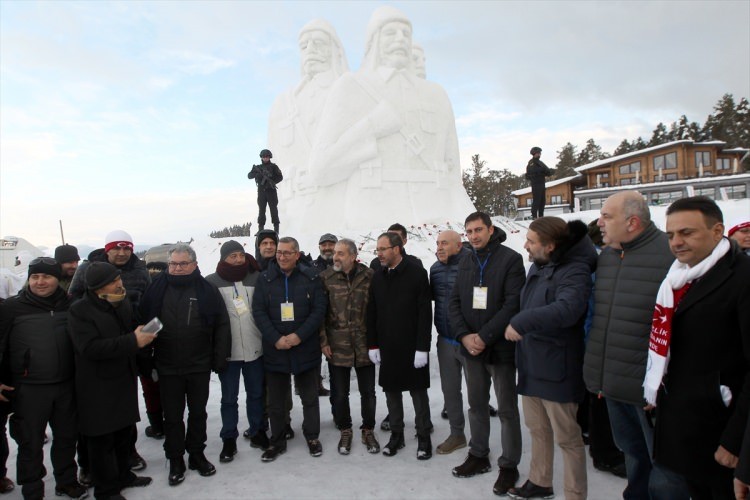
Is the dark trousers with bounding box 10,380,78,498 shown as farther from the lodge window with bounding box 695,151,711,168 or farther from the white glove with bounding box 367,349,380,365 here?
the lodge window with bounding box 695,151,711,168

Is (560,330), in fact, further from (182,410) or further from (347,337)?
(182,410)

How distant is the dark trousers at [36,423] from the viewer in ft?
11.0

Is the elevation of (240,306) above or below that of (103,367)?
above

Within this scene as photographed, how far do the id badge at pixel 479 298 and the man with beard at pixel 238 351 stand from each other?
2.09 m

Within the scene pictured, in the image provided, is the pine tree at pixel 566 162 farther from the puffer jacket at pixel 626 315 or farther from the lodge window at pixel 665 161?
the puffer jacket at pixel 626 315

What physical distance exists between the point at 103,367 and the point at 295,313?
1.56 m

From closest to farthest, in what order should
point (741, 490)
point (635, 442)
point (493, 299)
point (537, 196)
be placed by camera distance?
point (741, 490) → point (635, 442) → point (493, 299) → point (537, 196)

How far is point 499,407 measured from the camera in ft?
12.0

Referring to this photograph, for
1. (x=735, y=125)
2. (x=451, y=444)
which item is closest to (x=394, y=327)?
(x=451, y=444)

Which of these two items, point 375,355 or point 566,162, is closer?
point 375,355

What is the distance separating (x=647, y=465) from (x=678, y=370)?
1.03m

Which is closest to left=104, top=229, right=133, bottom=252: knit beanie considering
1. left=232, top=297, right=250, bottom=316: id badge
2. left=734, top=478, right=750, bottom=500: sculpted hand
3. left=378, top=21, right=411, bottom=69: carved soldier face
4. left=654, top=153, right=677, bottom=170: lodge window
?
left=232, top=297, right=250, bottom=316: id badge

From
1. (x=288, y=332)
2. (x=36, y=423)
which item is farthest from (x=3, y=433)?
(x=288, y=332)

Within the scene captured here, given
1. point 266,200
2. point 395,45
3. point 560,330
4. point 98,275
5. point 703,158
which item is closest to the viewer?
point 560,330
